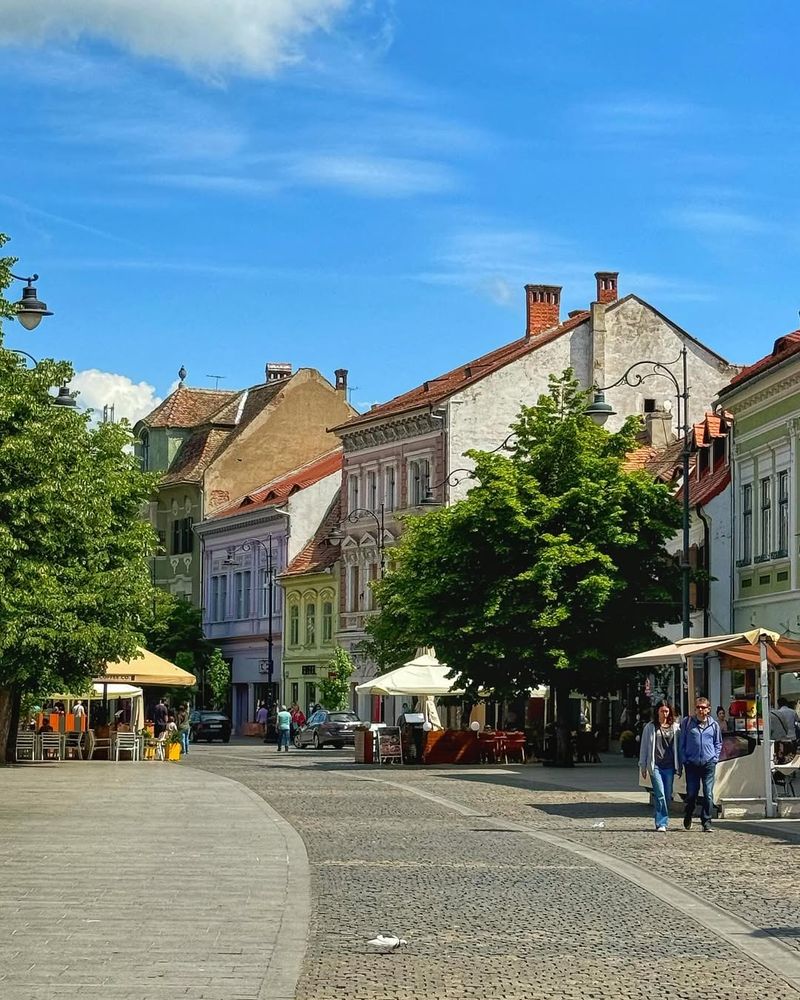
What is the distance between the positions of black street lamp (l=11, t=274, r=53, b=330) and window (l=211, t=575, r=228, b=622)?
6858 cm

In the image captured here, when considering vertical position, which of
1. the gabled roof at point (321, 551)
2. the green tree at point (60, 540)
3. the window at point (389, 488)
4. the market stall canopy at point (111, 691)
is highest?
the window at point (389, 488)

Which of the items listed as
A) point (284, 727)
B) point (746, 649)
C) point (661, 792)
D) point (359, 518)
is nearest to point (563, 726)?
point (746, 649)

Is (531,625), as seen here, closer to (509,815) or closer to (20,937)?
(509,815)

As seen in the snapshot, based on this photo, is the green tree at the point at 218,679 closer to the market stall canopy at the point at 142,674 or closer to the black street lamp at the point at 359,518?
the black street lamp at the point at 359,518

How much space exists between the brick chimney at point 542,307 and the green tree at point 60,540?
31.1 metres

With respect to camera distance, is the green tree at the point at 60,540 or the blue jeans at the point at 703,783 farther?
the green tree at the point at 60,540

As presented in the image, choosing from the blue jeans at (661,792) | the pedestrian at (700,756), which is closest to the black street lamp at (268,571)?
the blue jeans at (661,792)

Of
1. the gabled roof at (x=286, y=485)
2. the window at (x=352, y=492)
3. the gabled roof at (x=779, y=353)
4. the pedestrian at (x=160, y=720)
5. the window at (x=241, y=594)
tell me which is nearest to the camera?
the gabled roof at (x=779, y=353)

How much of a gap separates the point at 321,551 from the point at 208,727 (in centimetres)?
1308

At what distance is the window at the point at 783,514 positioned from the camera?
45625 millimetres

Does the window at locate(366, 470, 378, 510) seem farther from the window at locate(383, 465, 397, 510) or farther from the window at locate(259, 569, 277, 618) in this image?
the window at locate(259, 569, 277, 618)

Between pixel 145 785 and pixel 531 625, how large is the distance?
40.4 feet

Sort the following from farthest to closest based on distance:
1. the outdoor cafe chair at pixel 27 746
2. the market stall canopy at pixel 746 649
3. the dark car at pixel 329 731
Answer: the dark car at pixel 329 731, the outdoor cafe chair at pixel 27 746, the market stall canopy at pixel 746 649

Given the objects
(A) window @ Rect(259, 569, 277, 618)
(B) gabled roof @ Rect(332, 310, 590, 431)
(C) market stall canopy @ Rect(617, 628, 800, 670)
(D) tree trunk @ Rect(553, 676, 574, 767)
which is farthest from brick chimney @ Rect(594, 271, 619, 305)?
(C) market stall canopy @ Rect(617, 628, 800, 670)
